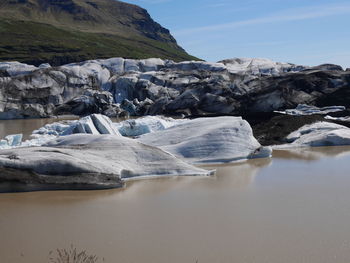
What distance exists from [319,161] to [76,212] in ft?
28.7

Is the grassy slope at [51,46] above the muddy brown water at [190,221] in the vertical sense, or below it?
above

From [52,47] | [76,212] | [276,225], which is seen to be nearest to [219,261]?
[276,225]

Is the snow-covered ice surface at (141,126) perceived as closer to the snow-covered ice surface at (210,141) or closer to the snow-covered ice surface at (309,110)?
the snow-covered ice surface at (210,141)

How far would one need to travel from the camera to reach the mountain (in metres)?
79.3

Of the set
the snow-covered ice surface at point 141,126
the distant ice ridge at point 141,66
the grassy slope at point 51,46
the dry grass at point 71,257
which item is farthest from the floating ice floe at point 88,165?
the grassy slope at point 51,46

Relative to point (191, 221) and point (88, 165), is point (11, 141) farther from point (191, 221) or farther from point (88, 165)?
point (191, 221)

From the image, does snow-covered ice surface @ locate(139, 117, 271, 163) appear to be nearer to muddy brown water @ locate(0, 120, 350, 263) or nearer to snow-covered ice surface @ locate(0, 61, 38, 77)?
muddy brown water @ locate(0, 120, 350, 263)

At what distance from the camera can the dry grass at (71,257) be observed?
17.4 feet

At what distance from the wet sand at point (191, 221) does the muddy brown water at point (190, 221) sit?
1 cm

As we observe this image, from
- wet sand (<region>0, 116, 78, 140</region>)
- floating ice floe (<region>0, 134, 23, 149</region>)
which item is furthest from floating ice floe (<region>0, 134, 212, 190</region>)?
wet sand (<region>0, 116, 78, 140</region>)

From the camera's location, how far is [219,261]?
5617 millimetres

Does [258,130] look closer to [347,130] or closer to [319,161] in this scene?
[347,130]

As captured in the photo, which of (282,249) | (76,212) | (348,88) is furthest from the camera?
(348,88)

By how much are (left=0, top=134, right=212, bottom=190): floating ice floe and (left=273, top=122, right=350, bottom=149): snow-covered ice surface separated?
7359mm
